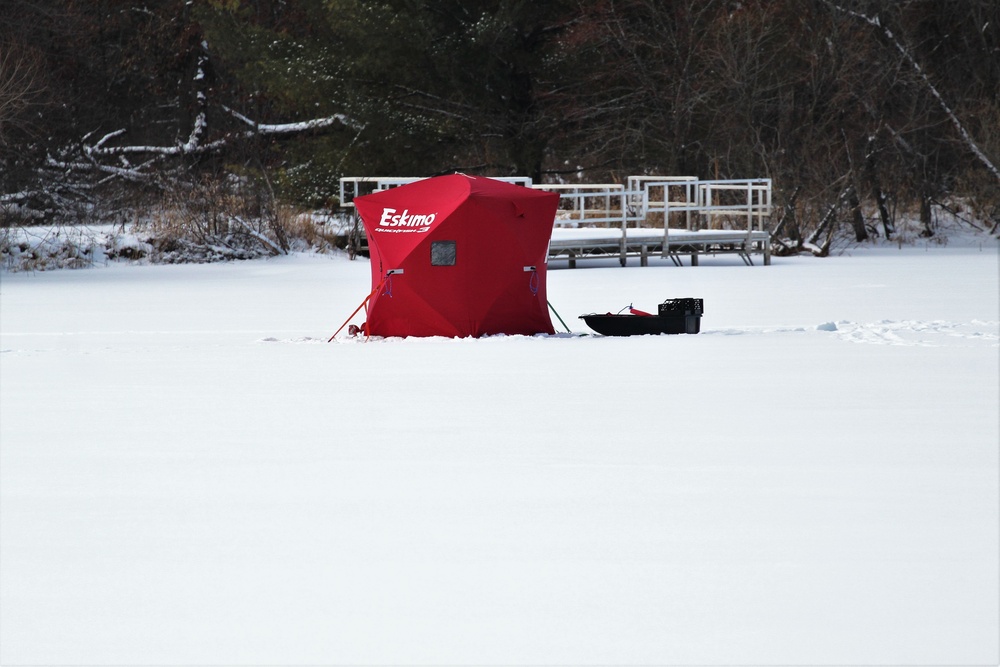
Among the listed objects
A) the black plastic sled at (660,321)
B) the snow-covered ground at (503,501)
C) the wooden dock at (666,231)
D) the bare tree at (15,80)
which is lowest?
the snow-covered ground at (503,501)

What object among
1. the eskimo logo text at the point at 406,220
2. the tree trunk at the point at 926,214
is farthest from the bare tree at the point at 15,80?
the tree trunk at the point at 926,214

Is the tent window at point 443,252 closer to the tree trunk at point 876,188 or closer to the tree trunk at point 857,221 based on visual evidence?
the tree trunk at point 857,221

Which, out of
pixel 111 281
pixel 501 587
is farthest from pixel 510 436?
pixel 111 281

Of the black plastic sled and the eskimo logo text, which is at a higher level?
the eskimo logo text

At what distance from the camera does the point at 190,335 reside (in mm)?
10055

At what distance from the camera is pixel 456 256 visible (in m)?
9.25

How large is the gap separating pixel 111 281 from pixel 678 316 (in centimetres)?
883

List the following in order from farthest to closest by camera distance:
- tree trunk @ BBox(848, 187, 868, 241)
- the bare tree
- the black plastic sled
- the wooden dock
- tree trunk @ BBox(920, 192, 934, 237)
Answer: tree trunk @ BBox(920, 192, 934, 237) → tree trunk @ BBox(848, 187, 868, 241) → the bare tree → the wooden dock → the black plastic sled

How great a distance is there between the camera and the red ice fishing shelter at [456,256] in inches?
364

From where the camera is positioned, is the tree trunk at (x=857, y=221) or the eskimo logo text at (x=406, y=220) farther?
the tree trunk at (x=857, y=221)

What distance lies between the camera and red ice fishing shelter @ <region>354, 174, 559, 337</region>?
30.4 feet

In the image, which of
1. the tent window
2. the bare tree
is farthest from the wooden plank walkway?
the tent window

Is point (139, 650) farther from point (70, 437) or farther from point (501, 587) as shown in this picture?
point (70, 437)

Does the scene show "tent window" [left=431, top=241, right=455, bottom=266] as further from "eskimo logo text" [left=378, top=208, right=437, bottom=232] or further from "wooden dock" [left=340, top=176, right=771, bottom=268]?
"wooden dock" [left=340, top=176, right=771, bottom=268]
